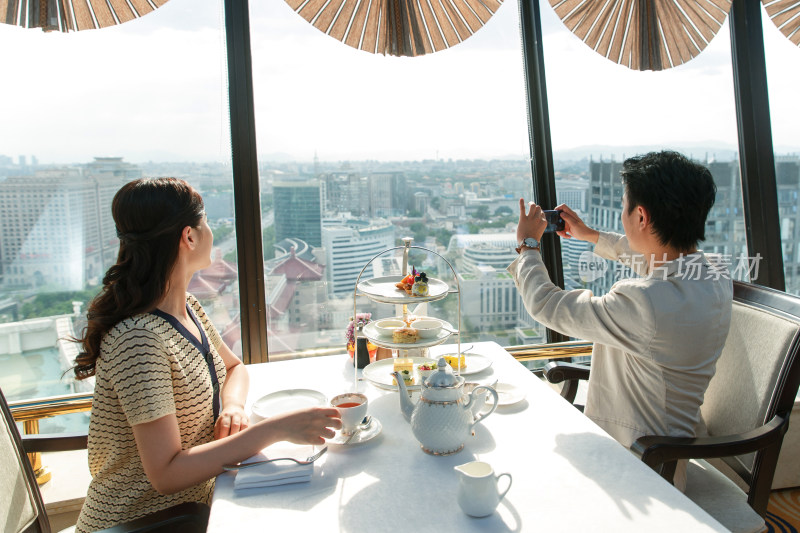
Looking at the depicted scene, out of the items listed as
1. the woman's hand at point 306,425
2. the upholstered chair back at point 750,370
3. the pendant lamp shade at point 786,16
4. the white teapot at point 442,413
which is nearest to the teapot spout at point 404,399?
the white teapot at point 442,413

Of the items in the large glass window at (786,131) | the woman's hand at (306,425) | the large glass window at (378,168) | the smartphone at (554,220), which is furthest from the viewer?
the large glass window at (786,131)

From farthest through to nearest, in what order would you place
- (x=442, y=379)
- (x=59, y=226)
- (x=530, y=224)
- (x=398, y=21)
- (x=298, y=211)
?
(x=298, y=211)
(x=398, y=21)
(x=59, y=226)
(x=530, y=224)
(x=442, y=379)

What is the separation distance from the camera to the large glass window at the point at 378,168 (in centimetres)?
261

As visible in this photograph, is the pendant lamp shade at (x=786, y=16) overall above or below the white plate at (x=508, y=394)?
above

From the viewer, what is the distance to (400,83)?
8.98ft

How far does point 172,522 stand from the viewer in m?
1.19

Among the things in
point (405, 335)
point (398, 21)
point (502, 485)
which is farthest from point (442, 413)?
point (398, 21)

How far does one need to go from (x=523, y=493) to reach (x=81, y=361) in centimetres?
104

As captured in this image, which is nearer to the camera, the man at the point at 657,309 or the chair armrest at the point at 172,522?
the chair armrest at the point at 172,522

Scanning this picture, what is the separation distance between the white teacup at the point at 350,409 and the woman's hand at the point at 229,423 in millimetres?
232

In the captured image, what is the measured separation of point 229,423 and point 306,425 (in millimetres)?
243

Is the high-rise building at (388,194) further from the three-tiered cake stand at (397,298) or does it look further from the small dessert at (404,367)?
the small dessert at (404,367)

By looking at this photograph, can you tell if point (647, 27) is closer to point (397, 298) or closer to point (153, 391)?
point (397, 298)

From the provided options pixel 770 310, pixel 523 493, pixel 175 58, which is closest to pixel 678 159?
pixel 770 310
